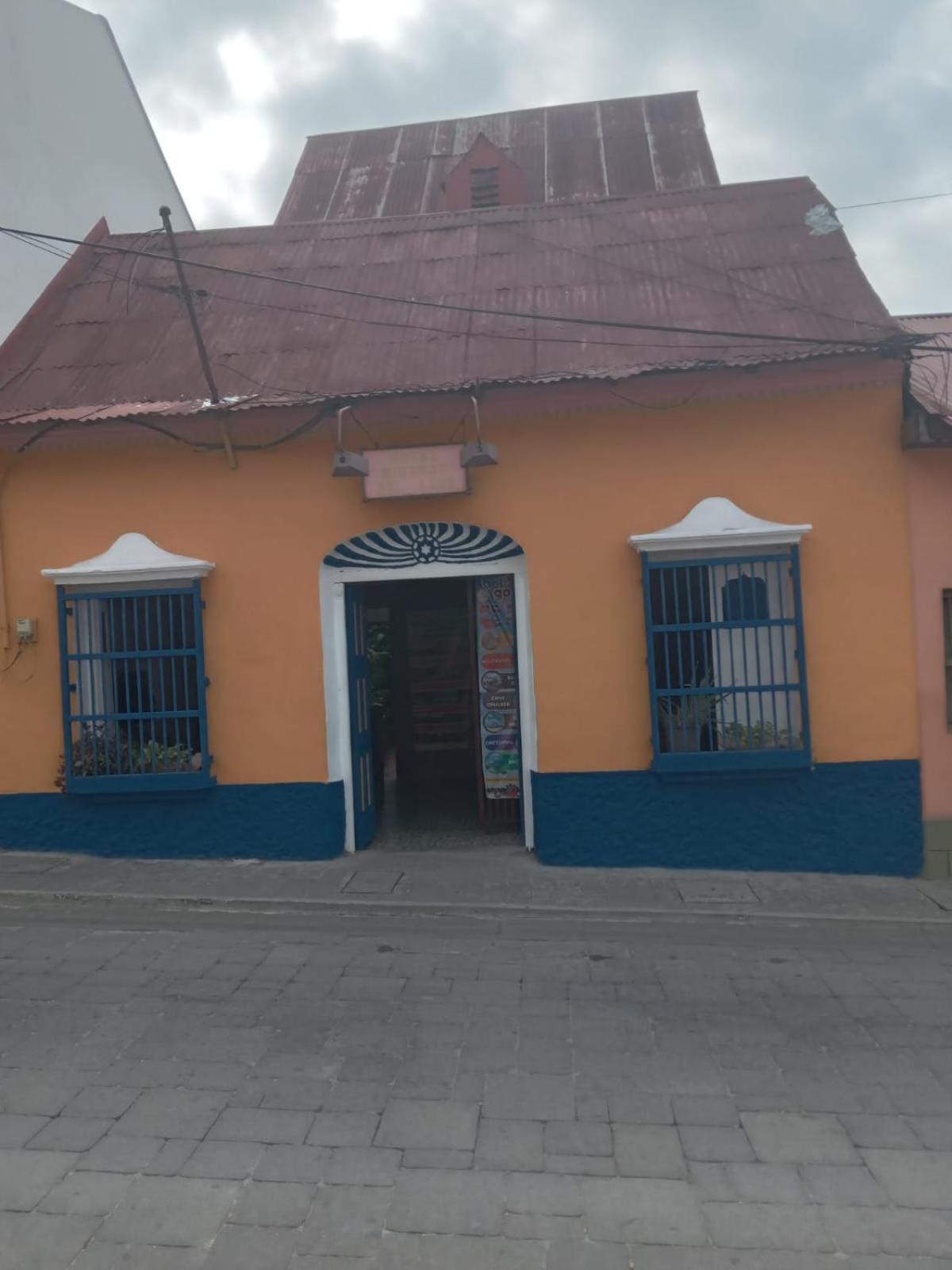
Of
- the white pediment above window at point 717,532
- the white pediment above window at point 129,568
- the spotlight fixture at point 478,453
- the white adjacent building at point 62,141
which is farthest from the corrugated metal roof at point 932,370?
the white adjacent building at point 62,141

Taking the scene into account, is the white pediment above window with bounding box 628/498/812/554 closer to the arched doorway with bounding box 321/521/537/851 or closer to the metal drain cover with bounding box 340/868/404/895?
the arched doorway with bounding box 321/521/537/851

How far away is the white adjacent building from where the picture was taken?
9.63 m

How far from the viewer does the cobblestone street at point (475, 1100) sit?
326 centimetres

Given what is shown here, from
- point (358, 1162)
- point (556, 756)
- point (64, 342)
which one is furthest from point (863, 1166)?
point (64, 342)

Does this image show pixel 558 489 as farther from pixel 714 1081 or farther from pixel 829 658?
pixel 714 1081

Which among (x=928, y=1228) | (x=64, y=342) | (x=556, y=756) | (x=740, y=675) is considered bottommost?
(x=928, y=1228)

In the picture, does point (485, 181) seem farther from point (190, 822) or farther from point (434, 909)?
point (434, 909)

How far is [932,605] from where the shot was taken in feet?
24.7

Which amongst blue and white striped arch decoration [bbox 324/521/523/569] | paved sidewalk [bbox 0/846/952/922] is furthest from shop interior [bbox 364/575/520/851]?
paved sidewalk [bbox 0/846/952/922]

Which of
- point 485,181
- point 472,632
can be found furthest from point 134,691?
point 485,181

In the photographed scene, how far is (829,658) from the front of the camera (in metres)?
7.58

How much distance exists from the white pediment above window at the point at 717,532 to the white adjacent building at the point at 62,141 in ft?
20.4

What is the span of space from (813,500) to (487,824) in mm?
3882

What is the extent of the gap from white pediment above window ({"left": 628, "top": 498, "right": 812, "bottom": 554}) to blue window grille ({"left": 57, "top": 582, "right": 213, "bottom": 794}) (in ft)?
11.9
